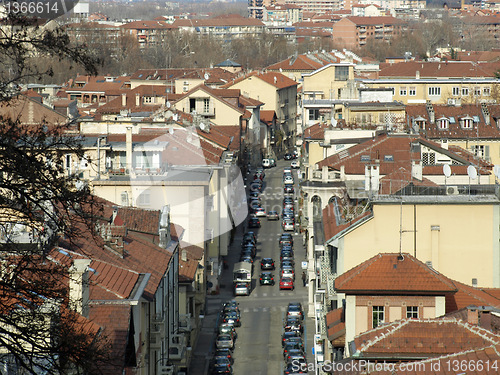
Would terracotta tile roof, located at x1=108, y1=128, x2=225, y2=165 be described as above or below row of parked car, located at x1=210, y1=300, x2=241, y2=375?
above

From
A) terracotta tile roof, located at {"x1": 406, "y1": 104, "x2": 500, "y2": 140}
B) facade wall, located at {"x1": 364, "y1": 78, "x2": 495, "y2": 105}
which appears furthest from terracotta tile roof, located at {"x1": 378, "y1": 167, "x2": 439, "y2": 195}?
facade wall, located at {"x1": 364, "y1": 78, "x2": 495, "y2": 105}

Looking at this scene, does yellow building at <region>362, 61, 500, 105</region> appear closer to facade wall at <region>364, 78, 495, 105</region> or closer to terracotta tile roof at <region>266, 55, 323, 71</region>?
facade wall at <region>364, 78, 495, 105</region>

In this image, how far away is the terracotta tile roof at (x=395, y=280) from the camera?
2055 cm

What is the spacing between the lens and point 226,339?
119 ft

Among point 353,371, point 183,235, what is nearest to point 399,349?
point 353,371

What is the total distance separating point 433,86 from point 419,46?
10138 centimetres

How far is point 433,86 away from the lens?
76062mm

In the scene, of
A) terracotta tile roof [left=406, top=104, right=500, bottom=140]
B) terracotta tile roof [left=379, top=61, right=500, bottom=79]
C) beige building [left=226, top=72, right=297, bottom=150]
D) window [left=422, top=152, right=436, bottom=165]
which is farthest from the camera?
beige building [left=226, top=72, right=297, bottom=150]

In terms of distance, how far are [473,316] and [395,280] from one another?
3.16m

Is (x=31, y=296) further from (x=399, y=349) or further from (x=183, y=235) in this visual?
(x=183, y=235)

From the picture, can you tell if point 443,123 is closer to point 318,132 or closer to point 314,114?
point 318,132

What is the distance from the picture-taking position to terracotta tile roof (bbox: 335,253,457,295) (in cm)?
2055

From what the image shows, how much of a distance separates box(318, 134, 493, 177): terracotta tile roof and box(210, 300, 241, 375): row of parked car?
6091mm

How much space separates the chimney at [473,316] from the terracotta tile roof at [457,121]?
31628 millimetres
